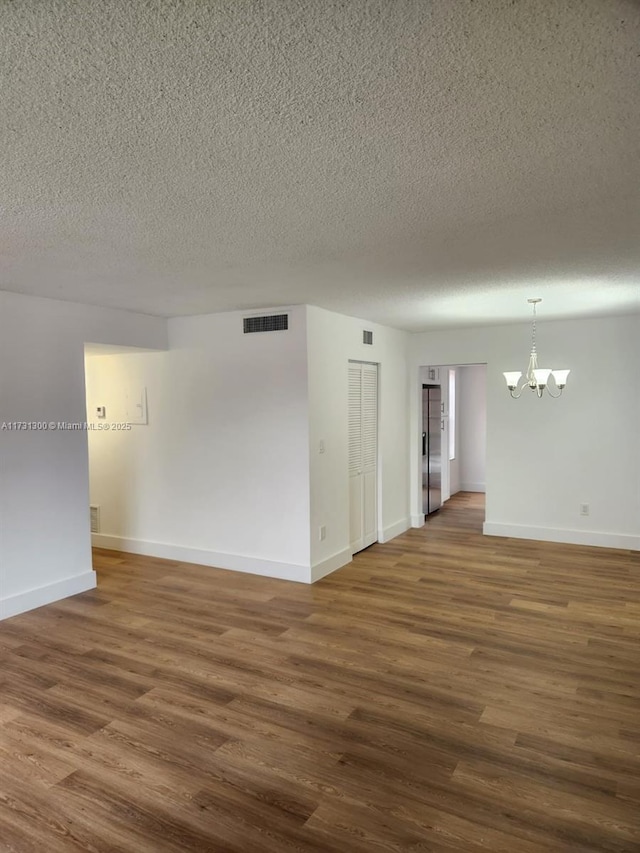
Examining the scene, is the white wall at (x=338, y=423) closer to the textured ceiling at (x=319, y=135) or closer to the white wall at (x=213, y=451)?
the white wall at (x=213, y=451)

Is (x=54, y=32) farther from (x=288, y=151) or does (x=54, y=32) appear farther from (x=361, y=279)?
(x=361, y=279)

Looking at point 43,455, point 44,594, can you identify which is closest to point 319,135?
point 43,455

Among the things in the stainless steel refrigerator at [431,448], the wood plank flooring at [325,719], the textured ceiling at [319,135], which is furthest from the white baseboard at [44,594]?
the stainless steel refrigerator at [431,448]

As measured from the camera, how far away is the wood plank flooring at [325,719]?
2.18 metres

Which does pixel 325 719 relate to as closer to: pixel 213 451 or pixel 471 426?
pixel 213 451

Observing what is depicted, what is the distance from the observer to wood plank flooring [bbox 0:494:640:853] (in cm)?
218

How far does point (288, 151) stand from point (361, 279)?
2078mm

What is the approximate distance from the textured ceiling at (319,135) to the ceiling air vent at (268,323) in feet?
4.91

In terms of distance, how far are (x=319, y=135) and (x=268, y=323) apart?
3.41 m

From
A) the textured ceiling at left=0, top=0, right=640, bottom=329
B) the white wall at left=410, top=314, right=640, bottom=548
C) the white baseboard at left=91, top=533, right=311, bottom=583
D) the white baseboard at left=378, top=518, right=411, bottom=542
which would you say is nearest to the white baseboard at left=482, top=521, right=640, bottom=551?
the white wall at left=410, top=314, right=640, bottom=548

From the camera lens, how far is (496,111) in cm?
163

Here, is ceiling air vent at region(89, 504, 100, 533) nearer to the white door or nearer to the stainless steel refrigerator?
the white door

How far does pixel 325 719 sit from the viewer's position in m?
2.91

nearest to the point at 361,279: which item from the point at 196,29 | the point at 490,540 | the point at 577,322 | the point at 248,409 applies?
the point at 248,409
